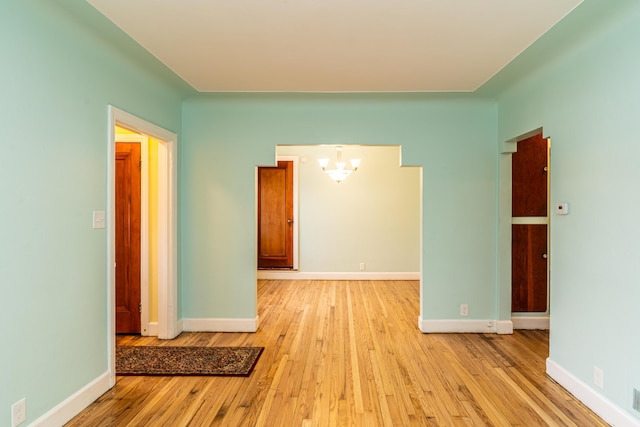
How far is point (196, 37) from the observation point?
2.62 meters

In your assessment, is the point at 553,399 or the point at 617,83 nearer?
the point at 617,83

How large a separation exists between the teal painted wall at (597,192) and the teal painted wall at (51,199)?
10.4ft

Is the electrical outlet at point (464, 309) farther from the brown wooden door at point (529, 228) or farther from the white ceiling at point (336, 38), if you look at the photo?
the white ceiling at point (336, 38)

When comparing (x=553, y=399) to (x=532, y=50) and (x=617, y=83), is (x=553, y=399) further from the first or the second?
(x=532, y=50)

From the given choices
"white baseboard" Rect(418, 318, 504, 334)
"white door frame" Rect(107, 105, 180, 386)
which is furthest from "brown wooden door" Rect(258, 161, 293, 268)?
"white baseboard" Rect(418, 318, 504, 334)

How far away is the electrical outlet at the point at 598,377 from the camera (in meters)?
2.45

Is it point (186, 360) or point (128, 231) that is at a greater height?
point (128, 231)

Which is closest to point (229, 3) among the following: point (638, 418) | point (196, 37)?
point (196, 37)

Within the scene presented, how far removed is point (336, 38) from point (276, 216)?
16.2 feet

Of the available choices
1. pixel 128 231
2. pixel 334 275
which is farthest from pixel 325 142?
pixel 334 275

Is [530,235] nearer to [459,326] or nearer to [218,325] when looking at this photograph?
[459,326]

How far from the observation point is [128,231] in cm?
400

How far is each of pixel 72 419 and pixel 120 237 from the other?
202 cm

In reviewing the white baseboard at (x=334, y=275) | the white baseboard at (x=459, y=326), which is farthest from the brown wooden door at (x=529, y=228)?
the white baseboard at (x=334, y=275)
